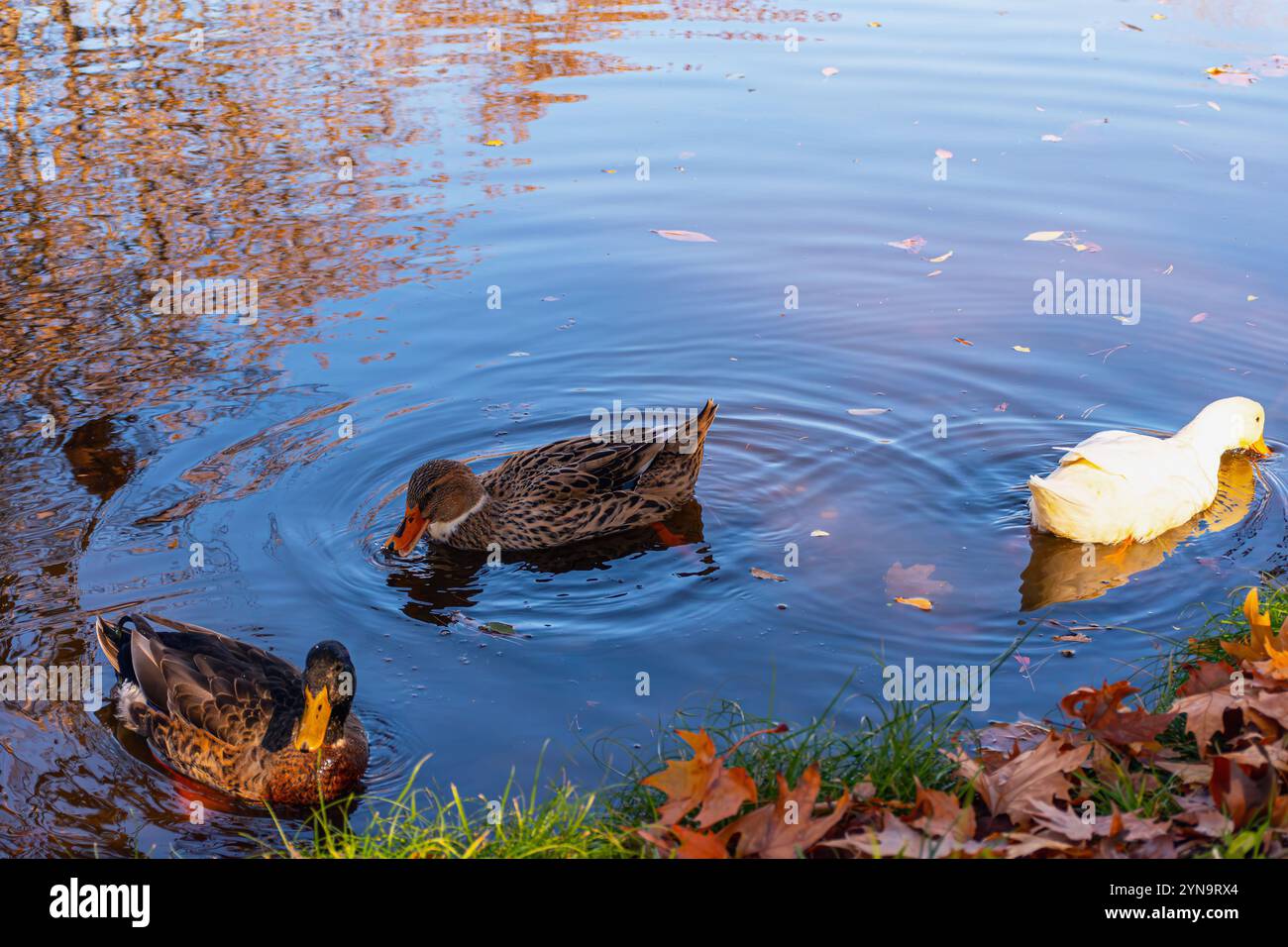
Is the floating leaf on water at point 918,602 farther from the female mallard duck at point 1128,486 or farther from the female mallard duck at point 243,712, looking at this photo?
the female mallard duck at point 243,712

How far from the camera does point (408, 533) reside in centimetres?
714

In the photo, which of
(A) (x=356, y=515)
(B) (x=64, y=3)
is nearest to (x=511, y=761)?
(A) (x=356, y=515)

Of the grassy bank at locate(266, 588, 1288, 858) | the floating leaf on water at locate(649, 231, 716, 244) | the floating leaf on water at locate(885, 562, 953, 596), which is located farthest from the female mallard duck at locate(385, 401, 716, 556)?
the floating leaf on water at locate(649, 231, 716, 244)

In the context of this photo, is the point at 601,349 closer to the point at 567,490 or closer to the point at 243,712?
the point at 567,490

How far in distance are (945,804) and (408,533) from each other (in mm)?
4147


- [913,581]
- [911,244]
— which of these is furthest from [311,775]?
[911,244]

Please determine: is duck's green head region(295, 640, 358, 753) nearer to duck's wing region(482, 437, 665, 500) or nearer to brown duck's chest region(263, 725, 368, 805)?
brown duck's chest region(263, 725, 368, 805)

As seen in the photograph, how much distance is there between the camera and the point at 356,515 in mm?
7469

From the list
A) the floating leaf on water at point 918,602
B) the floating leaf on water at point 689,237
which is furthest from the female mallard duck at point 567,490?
the floating leaf on water at point 689,237

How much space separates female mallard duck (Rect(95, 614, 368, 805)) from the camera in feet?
16.8

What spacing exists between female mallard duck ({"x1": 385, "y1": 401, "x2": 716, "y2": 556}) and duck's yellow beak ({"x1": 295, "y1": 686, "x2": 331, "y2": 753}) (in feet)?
7.29

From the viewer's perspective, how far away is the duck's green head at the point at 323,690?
5.09 meters
